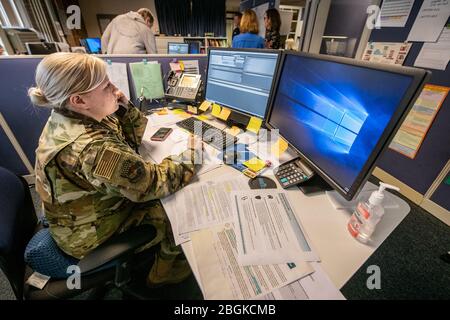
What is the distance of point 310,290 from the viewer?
1.55ft

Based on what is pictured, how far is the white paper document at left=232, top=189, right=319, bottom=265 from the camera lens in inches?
21.1

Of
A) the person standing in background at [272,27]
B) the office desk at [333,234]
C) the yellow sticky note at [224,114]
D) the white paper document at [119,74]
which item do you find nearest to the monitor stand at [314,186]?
the office desk at [333,234]

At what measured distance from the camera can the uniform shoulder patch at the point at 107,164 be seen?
2.04 feet

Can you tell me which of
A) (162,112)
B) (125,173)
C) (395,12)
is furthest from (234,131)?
(395,12)

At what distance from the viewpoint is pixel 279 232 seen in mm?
600

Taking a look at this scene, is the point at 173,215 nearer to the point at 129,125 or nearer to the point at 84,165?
the point at 84,165

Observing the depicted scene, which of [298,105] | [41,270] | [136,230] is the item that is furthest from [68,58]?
[298,105]

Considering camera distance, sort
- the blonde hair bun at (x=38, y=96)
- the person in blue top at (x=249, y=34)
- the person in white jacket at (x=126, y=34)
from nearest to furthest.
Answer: the blonde hair bun at (x=38, y=96)
the person in white jacket at (x=126, y=34)
the person in blue top at (x=249, y=34)

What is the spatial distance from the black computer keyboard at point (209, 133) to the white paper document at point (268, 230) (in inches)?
14.8

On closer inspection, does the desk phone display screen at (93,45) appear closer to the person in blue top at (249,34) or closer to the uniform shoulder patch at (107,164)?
the person in blue top at (249,34)

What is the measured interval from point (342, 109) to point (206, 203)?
1.74 feet

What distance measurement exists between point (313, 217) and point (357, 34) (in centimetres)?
247

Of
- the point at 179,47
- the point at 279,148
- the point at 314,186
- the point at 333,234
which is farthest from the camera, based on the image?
the point at 179,47
